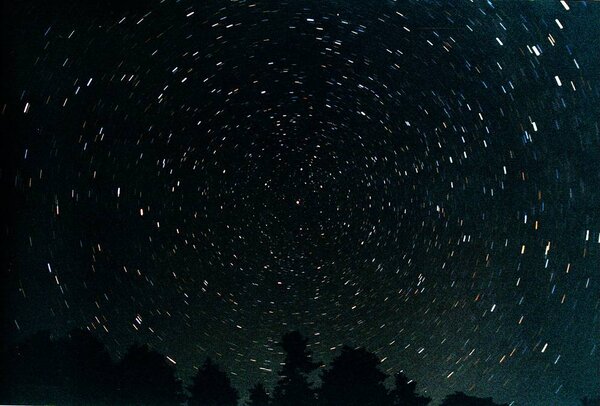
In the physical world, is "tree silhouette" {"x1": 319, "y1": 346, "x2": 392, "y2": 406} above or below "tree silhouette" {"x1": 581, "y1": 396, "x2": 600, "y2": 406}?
above

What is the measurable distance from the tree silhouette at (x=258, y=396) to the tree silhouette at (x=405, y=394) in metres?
0.53

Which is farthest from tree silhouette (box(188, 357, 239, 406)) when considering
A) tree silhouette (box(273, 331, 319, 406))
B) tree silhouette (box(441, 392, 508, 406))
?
tree silhouette (box(441, 392, 508, 406))

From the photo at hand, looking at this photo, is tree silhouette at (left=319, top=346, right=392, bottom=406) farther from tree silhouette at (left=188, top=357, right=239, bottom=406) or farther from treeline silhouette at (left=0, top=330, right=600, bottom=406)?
tree silhouette at (left=188, top=357, right=239, bottom=406)

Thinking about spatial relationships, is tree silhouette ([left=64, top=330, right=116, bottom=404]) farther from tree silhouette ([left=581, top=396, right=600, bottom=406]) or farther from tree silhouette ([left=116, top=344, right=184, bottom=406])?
tree silhouette ([left=581, top=396, right=600, bottom=406])

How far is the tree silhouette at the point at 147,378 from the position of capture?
9.75 ft

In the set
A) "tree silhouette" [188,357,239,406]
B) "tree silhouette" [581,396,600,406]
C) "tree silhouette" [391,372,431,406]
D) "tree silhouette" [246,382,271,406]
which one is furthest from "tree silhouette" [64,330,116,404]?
"tree silhouette" [581,396,600,406]

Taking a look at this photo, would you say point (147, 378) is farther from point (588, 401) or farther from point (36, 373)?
point (588, 401)

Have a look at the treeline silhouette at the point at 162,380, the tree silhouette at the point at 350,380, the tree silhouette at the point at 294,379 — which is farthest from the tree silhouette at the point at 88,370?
the tree silhouette at the point at 350,380

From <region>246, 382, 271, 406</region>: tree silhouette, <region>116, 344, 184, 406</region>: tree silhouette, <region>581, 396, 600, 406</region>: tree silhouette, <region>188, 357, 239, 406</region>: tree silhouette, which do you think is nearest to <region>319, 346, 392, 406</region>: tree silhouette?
<region>246, 382, 271, 406</region>: tree silhouette

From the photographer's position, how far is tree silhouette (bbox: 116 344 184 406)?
2.97 meters

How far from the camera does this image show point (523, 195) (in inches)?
115

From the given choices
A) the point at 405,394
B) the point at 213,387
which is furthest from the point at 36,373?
the point at 405,394

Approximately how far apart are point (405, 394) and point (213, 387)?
2.61 feet

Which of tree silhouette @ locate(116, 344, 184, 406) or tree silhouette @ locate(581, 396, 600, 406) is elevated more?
tree silhouette @ locate(116, 344, 184, 406)
